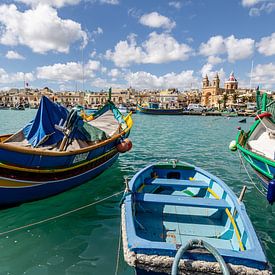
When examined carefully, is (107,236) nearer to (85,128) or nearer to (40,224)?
(40,224)

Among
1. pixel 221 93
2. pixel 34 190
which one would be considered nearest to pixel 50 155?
pixel 34 190

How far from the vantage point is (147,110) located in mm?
75062

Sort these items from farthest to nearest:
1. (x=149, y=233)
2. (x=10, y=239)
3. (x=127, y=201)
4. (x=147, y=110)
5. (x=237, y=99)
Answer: (x=237, y=99) < (x=147, y=110) < (x=10, y=239) < (x=149, y=233) < (x=127, y=201)

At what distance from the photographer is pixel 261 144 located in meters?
9.54

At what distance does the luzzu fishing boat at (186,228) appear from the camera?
2900 millimetres

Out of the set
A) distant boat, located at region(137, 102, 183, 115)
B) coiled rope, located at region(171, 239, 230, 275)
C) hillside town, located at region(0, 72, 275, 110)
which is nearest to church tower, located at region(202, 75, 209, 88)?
hillside town, located at region(0, 72, 275, 110)

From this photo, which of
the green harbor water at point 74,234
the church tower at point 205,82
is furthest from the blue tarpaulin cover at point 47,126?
the church tower at point 205,82

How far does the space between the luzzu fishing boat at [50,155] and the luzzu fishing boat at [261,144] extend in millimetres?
5166

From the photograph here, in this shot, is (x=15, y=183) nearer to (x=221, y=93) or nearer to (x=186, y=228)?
(x=186, y=228)

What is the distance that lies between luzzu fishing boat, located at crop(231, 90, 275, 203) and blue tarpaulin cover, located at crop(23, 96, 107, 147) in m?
6.37

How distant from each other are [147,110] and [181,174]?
6844 centimetres

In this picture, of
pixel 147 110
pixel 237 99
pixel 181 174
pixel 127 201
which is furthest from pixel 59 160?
pixel 237 99

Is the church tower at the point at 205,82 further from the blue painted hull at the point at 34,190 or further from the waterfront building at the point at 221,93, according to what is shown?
the blue painted hull at the point at 34,190

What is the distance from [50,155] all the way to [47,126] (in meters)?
2.09
